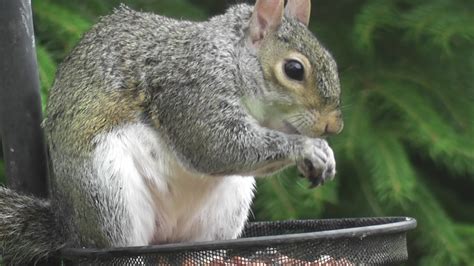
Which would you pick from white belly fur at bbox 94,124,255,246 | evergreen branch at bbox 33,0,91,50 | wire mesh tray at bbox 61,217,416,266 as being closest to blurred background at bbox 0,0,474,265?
evergreen branch at bbox 33,0,91,50

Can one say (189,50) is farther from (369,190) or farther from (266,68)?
(369,190)

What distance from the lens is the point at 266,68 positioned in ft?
4.81

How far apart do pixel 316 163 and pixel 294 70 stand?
0.15 meters

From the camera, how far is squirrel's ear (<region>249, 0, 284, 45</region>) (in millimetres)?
1459

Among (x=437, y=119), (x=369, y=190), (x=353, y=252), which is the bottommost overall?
(x=353, y=252)

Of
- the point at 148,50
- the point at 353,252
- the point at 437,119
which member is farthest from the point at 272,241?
the point at 437,119

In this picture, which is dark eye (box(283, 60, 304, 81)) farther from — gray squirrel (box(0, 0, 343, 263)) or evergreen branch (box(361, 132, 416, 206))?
evergreen branch (box(361, 132, 416, 206))

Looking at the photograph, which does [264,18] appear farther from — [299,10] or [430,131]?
[430,131]

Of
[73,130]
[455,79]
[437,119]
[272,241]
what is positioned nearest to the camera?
[272,241]

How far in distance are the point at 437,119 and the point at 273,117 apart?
23.8 inches

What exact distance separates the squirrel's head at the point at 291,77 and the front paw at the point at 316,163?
4cm

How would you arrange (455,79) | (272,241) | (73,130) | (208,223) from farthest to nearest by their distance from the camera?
(455,79) < (208,223) < (73,130) < (272,241)

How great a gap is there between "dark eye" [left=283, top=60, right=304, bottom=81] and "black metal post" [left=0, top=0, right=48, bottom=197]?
377 millimetres

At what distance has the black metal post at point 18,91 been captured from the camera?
1439 millimetres
